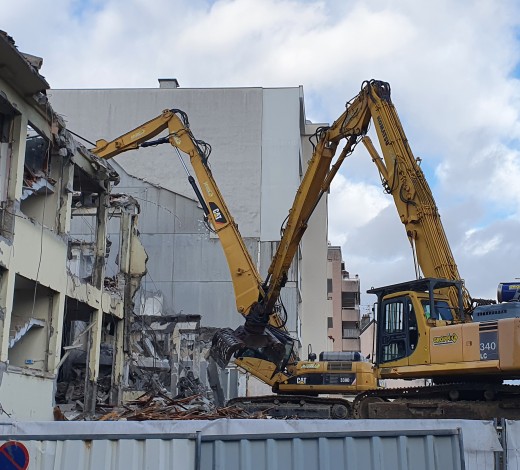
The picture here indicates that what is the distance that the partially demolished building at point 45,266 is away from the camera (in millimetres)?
13695

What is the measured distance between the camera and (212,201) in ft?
69.9

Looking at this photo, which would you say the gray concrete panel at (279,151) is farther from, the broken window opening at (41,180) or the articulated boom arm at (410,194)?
the broken window opening at (41,180)

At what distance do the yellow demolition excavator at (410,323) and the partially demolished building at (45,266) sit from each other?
11.9 ft

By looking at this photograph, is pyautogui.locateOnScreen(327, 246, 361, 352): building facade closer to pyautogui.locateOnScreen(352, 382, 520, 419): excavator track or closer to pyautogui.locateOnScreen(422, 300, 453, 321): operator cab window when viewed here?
pyautogui.locateOnScreen(352, 382, 520, 419): excavator track

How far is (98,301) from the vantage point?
18.4 meters

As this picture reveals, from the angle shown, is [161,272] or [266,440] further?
[161,272]

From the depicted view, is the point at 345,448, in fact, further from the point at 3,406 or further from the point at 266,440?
the point at 3,406

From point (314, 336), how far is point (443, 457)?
42.1 metres

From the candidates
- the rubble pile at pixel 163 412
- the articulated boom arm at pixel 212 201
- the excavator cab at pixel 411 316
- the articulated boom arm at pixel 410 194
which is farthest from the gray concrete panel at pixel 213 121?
the excavator cab at pixel 411 316

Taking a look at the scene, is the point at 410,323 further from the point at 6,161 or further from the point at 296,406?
the point at 6,161

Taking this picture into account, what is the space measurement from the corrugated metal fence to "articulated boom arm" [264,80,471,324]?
7942 mm

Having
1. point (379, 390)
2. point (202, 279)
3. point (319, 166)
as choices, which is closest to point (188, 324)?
point (202, 279)

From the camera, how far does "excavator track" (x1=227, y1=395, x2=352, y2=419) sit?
62.4 feet

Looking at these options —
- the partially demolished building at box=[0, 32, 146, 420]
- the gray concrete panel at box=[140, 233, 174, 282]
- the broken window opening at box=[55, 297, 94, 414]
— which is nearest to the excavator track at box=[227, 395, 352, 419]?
the partially demolished building at box=[0, 32, 146, 420]
